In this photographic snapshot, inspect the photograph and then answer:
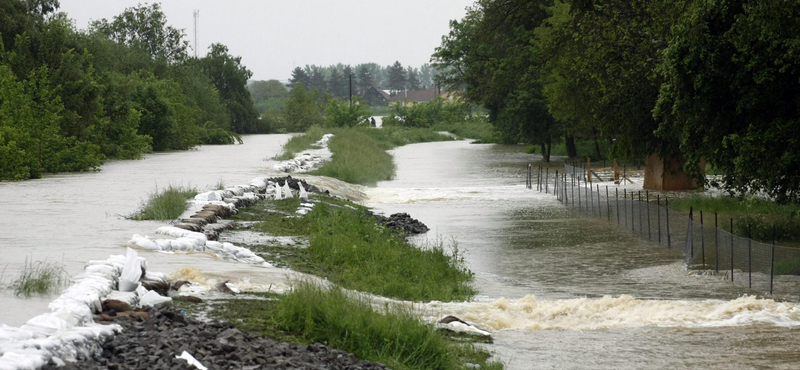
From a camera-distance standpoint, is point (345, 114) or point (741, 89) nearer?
point (741, 89)

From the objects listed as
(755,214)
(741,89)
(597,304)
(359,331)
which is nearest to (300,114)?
(755,214)

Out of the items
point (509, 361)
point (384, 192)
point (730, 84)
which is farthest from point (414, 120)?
point (509, 361)

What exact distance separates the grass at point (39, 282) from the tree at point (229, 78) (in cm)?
9825

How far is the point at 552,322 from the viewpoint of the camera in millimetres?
12859

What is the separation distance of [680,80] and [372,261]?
6969 millimetres

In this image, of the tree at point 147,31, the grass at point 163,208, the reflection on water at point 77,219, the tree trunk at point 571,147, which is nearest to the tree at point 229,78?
the tree at point 147,31

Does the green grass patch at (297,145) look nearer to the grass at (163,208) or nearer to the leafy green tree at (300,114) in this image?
the grass at (163,208)

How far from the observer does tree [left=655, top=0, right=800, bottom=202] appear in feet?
54.1

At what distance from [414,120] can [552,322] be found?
366ft

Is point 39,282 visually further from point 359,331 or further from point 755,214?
point 755,214

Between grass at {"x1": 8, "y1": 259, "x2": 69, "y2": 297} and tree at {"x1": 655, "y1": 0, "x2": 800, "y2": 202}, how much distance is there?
11429 millimetres

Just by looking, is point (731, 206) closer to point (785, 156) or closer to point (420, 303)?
point (785, 156)

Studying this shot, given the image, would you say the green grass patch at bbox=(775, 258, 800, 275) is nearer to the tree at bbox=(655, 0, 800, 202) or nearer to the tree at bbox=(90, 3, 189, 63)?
the tree at bbox=(655, 0, 800, 202)

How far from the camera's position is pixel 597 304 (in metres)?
13.8
